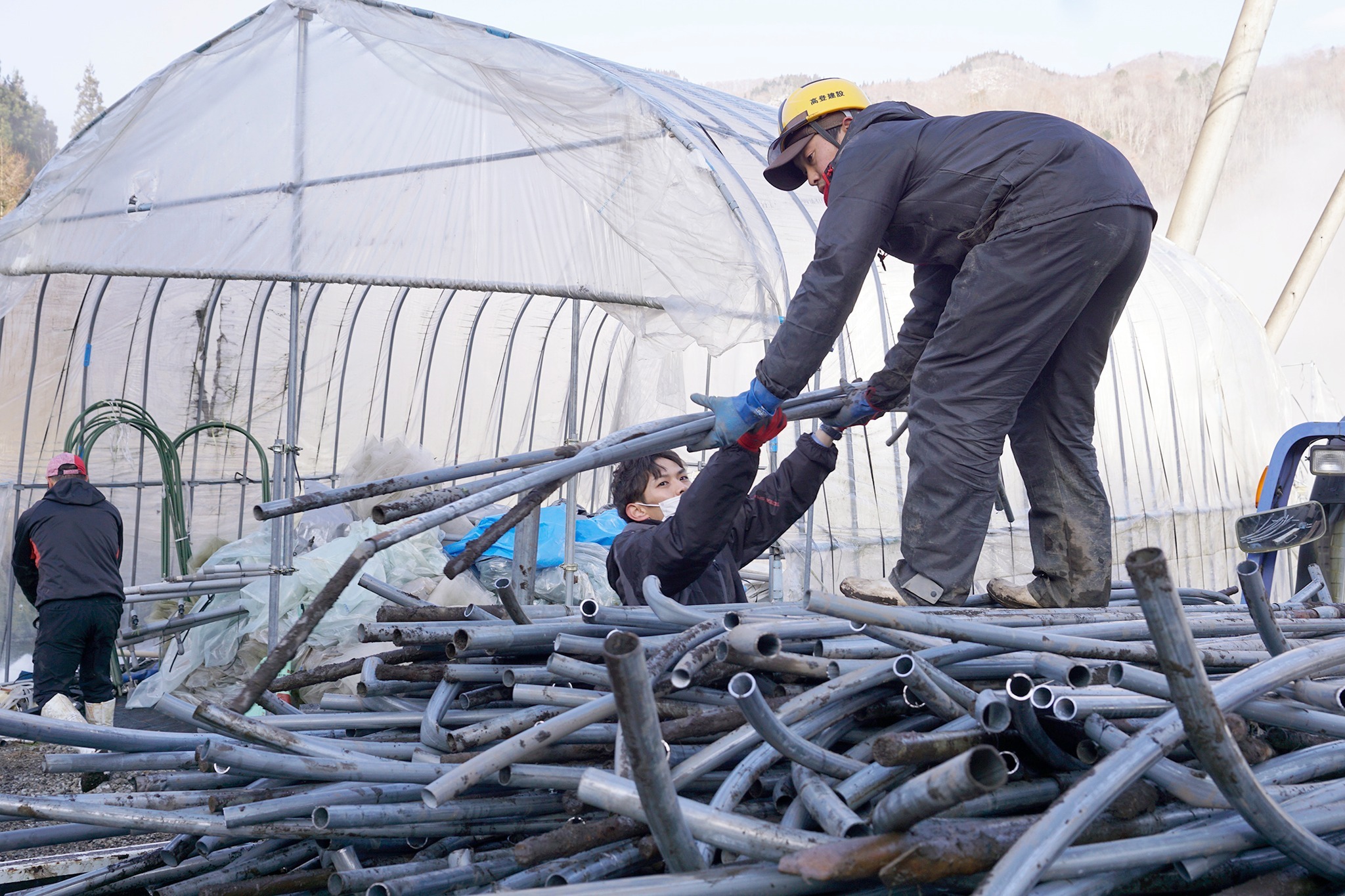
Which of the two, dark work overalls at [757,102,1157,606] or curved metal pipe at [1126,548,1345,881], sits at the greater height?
dark work overalls at [757,102,1157,606]

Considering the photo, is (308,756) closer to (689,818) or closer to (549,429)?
(689,818)

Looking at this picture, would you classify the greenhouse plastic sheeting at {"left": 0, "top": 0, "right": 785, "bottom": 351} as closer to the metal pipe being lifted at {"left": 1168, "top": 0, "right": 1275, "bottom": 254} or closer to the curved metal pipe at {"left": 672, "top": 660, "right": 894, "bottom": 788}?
the curved metal pipe at {"left": 672, "top": 660, "right": 894, "bottom": 788}

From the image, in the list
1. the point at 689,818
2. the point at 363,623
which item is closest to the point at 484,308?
the point at 363,623

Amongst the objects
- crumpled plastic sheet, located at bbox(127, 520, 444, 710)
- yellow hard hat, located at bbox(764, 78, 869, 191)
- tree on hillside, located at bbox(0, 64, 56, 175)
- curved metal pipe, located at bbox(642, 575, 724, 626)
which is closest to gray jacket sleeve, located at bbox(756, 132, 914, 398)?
yellow hard hat, located at bbox(764, 78, 869, 191)

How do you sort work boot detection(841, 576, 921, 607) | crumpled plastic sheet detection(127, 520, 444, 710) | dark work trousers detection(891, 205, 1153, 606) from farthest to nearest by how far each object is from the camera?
crumpled plastic sheet detection(127, 520, 444, 710) → dark work trousers detection(891, 205, 1153, 606) → work boot detection(841, 576, 921, 607)

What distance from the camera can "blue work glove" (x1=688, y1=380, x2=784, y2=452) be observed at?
8.87 feet

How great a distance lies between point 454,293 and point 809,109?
8.88 metres

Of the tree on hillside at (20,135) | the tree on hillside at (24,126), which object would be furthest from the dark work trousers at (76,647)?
the tree on hillside at (24,126)

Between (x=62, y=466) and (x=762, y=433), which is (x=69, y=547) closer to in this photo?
(x=62, y=466)

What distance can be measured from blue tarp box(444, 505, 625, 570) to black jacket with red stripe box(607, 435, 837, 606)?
2506 mm

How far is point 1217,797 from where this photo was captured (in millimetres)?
1414

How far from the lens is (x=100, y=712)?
22.0 feet

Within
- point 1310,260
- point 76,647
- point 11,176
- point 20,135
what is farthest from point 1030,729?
point 20,135

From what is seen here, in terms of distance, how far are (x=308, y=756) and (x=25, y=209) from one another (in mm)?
6231
